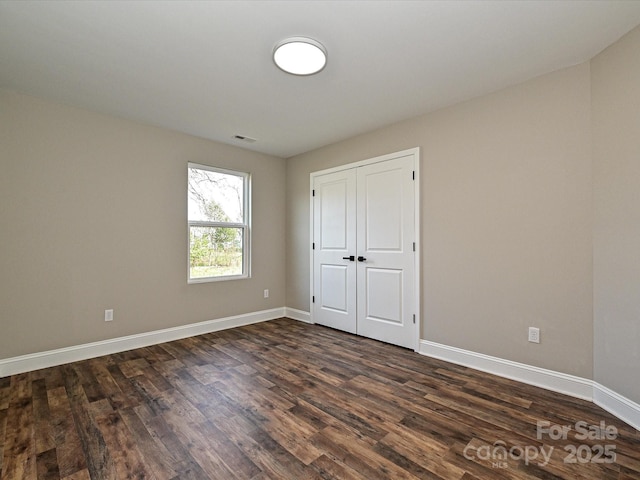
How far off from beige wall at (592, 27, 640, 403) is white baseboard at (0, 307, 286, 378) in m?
3.89

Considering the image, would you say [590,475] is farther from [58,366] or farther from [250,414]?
[58,366]

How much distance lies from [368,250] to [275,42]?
2437 millimetres

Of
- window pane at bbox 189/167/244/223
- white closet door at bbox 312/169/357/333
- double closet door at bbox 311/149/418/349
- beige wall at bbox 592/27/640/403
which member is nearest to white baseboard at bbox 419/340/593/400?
beige wall at bbox 592/27/640/403

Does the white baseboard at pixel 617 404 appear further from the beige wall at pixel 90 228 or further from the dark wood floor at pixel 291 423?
the beige wall at pixel 90 228

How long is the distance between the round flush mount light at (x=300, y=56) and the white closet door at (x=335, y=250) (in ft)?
5.81

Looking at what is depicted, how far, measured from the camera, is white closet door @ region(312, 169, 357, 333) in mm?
3988

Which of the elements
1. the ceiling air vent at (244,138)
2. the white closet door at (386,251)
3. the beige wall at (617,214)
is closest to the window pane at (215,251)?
the ceiling air vent at (244,138)

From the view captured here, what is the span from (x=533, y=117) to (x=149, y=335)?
4.47 m

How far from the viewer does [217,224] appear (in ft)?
13.7

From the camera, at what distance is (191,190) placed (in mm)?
3965

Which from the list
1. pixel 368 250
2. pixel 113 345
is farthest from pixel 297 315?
pixel 113 345

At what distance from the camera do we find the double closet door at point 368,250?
339 cm

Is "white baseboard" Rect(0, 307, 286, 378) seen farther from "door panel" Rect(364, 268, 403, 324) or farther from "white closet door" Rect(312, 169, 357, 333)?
"door panel" Rect(364, 268, 403, 324)

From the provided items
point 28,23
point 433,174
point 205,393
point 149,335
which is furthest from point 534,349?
point 28,23
